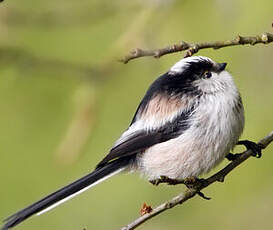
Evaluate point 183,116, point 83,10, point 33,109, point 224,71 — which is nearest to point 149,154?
point 183,116

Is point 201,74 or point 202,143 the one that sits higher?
point 201,74

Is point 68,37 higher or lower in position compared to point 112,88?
higher

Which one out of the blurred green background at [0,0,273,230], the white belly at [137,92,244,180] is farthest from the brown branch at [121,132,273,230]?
the blurred green background at [0,0,273,230]

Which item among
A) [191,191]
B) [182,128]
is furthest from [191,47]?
[182,128]

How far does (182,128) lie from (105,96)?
0.68 metres

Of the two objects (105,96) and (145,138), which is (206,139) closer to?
(145,138)

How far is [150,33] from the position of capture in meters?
3.70

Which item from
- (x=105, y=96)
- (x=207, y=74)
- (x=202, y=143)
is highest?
(x=105, y=96)

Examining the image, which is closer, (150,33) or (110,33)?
(150,33)

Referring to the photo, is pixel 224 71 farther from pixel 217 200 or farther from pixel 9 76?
pixel 9 76

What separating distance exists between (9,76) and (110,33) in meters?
0.84

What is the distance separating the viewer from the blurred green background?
3.59 metres

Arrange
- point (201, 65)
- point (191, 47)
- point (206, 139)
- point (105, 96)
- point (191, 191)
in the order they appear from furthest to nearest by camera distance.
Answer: point (105, 96), point (201, 65), point (206, 139), point (191, 191), point (191, 47)

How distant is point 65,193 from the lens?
10.8 feet
